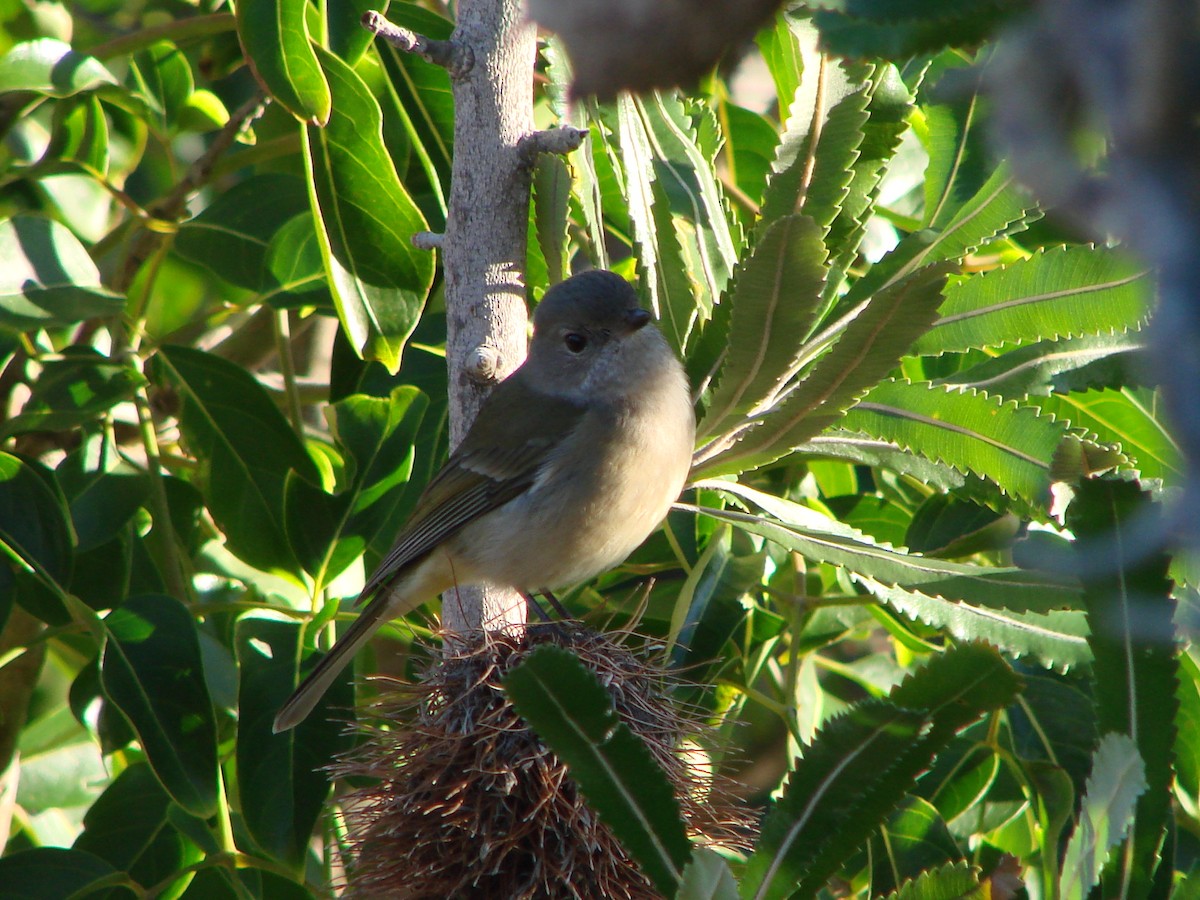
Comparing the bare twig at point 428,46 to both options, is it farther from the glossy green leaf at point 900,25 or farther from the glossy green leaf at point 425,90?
the glossy green leaf at point 900,25

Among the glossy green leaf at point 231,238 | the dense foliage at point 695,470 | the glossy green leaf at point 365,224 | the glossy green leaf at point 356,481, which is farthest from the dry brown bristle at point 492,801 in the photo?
the glossy green leaf at point 231,238

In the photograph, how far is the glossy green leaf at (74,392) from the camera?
8.69ft

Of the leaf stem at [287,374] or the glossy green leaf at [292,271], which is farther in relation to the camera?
the leaf stem at [287,374]

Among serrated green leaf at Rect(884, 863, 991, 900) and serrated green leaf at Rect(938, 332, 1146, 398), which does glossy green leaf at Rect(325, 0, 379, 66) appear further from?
A: serrated green leaf at Rect(884, 863, 991, 900)

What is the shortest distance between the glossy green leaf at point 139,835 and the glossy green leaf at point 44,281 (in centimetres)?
108

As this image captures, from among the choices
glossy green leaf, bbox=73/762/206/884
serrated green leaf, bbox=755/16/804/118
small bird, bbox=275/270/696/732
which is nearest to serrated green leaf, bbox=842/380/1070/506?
small bird, bbox=275/270/696/732

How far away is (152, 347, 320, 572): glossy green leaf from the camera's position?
2.82 metres

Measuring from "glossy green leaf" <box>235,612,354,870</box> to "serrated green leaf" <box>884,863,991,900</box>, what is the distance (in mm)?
1231

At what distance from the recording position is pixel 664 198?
7.29 feet

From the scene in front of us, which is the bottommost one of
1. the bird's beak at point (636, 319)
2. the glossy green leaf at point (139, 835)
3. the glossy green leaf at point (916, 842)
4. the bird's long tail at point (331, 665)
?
the glossy green leaf at point (139, 835)

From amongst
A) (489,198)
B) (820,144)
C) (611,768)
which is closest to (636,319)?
(489,198)

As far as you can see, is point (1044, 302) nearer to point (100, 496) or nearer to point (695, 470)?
point (695, 470)

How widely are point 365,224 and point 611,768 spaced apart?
150 cm

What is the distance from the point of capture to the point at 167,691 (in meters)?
2.42
